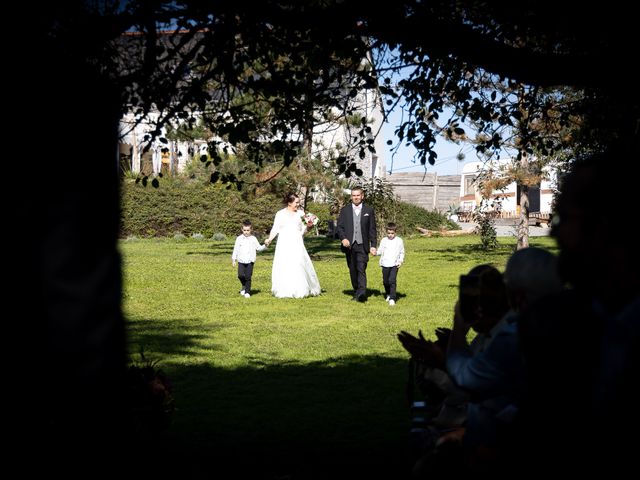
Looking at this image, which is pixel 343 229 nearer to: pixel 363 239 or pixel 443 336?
pixel 363 239

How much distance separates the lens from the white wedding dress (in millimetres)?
18328

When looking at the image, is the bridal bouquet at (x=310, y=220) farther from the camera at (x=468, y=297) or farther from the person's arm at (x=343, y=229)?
the camera at (x=468, y=297)

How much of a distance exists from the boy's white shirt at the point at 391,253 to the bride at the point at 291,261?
6.23ft

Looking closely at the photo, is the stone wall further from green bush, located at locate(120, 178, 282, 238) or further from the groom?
the groom

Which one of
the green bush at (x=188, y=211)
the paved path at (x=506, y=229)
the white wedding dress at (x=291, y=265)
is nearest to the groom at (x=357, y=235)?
the white wedding dress at (x=291, y=265)

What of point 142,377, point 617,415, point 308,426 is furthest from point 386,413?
point 617,415

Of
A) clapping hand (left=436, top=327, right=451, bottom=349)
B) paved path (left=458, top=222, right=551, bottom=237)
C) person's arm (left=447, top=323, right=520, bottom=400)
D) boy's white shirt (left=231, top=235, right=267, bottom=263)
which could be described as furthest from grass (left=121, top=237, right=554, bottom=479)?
paved path (left=458, top=222, right=551, bottom=237)

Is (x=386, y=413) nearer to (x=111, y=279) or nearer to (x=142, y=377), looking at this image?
(x=142, y=377)

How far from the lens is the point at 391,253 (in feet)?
56.4

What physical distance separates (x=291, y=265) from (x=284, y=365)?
25.3ft

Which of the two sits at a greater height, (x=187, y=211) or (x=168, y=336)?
(x=187, y=211)

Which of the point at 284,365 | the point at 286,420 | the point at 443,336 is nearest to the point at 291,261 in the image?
the point at 284,365

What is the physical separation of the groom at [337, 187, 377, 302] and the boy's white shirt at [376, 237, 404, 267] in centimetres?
25

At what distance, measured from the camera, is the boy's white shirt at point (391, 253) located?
17047 mm
